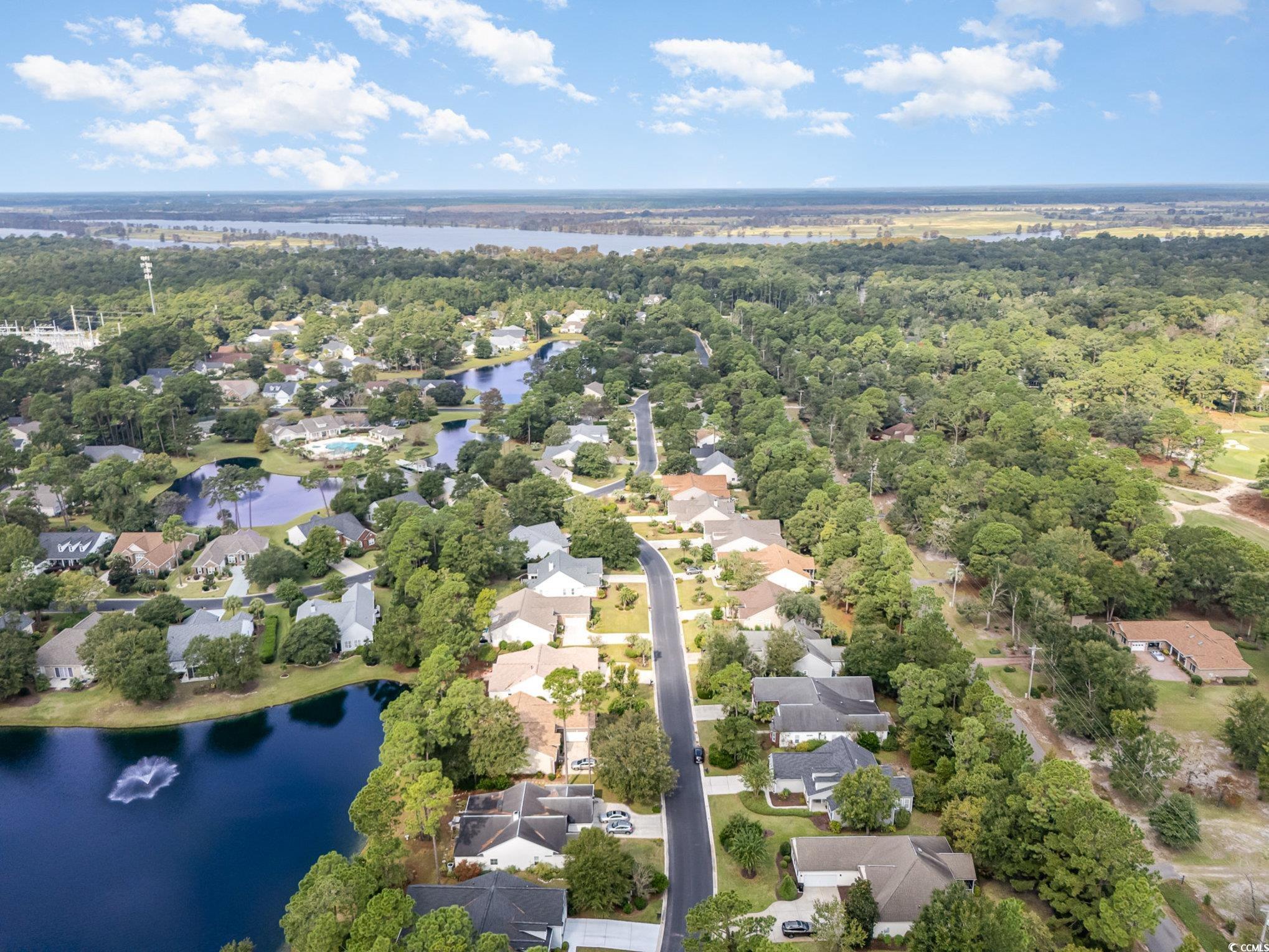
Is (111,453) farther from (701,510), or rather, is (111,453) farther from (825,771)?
(825,771)

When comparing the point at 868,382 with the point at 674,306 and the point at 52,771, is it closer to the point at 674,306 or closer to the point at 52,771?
the point at 674,306

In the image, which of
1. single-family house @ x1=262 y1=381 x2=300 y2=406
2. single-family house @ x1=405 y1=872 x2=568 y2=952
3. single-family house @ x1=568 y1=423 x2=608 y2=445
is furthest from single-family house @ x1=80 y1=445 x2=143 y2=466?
single-family house @ x1=405 y1=872 x2=568 y2=952

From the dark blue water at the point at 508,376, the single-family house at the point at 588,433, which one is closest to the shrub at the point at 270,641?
the single-family house at the point at 588,433

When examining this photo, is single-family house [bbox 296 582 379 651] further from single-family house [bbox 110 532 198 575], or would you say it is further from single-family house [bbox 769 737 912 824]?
single-family house [bbox 769 737 912 824]

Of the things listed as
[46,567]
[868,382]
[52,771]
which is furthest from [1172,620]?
[46,567]

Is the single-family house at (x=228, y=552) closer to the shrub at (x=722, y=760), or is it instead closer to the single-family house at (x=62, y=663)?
the single-family house at (x=62, y=663)

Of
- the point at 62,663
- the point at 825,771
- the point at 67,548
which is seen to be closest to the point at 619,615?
the point at 825,771
